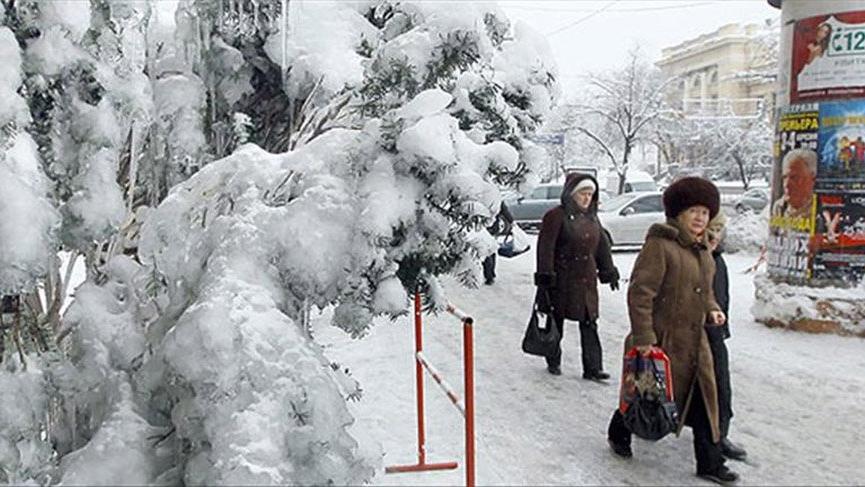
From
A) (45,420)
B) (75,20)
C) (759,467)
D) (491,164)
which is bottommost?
(759,467)

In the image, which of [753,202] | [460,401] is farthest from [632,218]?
[460,401]

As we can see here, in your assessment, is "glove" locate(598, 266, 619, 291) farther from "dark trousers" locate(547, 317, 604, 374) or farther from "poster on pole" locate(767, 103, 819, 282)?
"poster on pole" locate(767, 103, 819, 282)

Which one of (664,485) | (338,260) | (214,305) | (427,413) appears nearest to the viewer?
(214,305)

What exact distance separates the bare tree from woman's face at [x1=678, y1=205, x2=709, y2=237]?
32.9 metres

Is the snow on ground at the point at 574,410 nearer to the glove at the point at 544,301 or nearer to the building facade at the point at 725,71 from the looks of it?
the glove at the point at 544,301

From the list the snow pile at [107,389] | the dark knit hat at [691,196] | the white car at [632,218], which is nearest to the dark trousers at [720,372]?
the dark knit hat at [691,196]

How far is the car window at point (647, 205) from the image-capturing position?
18.3 meters

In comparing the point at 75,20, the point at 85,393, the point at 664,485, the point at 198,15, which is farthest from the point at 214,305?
the point at 664,485

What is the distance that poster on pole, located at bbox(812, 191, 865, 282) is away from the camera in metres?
7.66

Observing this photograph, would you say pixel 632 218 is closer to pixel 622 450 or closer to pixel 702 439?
pixel 622 450

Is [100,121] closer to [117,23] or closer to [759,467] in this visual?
[117,23]

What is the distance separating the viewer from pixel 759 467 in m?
4.67

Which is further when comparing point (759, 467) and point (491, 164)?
point (759, 467)

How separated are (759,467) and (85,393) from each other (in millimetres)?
3690
